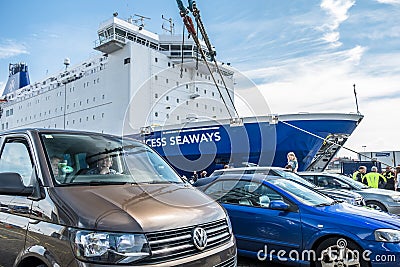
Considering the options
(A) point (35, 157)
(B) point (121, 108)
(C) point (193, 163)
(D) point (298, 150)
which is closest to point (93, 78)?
(B) point (121, 108)

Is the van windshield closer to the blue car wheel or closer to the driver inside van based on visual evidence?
the driver inside van

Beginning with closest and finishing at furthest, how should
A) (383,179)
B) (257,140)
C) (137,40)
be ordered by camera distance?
1. (383,179)
2. (257,140)
3. (137,40)

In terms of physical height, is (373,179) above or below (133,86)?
below

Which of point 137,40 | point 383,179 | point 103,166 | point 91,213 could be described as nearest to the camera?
point 91,213

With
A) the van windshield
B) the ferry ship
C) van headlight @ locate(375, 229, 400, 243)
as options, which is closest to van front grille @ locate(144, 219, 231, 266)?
the van windshield

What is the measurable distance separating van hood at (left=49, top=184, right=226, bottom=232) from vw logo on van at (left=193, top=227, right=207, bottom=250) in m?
0.07

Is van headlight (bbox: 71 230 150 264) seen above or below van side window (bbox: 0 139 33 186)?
below

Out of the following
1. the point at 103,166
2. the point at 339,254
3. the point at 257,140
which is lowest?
the point at 339,254

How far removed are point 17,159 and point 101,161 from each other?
0.78 metres

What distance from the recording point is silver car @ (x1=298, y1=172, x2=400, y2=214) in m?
8.78

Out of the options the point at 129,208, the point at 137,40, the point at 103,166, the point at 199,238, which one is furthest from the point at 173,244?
the point at 137,40

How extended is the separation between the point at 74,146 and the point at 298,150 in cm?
1520

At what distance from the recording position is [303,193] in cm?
519

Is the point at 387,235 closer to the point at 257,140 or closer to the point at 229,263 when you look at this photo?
the point at 229,263
